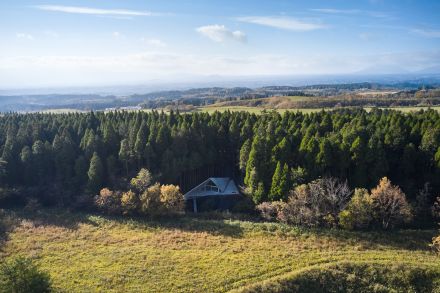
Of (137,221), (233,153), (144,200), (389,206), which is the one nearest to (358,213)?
(389,206)

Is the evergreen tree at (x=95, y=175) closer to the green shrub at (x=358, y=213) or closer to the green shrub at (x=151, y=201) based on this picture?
the green shrub at (x=151, y=201)

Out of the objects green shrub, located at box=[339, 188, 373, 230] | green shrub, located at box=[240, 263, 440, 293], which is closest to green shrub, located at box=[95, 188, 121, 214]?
green shrub, located at box=[240, 263, 440, 293]

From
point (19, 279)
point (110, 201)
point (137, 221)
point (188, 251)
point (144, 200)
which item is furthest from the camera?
point (110, 201)

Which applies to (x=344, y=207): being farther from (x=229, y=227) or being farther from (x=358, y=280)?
(x=229, y=227)

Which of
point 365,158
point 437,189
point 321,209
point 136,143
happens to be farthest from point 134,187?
point 437,189

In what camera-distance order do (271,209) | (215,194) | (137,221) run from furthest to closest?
(215,194)
(137,221)
(271,209)

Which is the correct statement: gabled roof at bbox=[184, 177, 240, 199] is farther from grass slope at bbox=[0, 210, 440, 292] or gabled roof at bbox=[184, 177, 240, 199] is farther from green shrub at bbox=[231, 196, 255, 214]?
grass slope at bbox=[0, 210, 440, 292]

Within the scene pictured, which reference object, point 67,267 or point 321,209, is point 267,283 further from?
point 67,267
